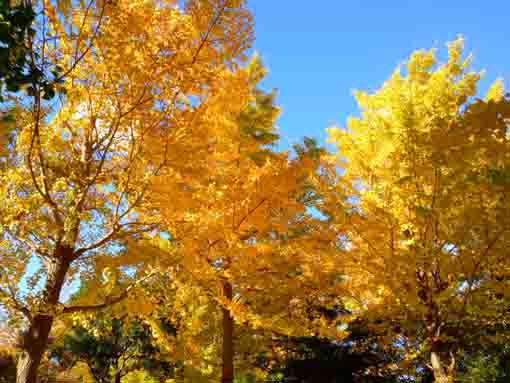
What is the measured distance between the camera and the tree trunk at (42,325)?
12.6ft

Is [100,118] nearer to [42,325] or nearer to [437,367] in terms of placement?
[42,325]

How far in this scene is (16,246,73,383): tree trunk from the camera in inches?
151

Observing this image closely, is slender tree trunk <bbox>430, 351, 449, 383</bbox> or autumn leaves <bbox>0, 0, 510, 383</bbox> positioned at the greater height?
autumn leaves <bbox>0, 0, 510, 383</bbox>

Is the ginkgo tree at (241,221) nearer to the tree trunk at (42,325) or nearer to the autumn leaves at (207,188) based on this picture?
the autumn leaves at (207,188)

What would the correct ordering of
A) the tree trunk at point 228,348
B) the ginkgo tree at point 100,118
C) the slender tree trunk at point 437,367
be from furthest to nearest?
the tree trunk at point 228,348, the slender tree trunk at point 437,367, the ginkgo tree at point 100,118

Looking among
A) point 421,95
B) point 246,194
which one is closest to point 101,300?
point 246,194

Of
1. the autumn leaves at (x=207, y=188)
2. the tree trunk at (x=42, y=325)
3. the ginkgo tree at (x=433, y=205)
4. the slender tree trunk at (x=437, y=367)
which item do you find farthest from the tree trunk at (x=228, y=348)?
the slender tree trunk at (x=437, y=367)

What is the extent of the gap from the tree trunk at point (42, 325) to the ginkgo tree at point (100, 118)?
1 cm

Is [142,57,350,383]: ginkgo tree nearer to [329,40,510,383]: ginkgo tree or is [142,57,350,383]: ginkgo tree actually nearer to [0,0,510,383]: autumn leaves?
[0,0,510,383]: autumn leaves

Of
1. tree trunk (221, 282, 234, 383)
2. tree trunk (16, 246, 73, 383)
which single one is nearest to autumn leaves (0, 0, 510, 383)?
tree trunk (16, 246, 73, 383)

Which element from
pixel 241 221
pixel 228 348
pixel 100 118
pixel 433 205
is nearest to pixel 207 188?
pixel 241 221

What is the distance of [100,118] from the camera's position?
410 cm

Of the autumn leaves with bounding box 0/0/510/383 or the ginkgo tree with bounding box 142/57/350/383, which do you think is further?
the ginkgo tree with bounding box 142/57/350/383

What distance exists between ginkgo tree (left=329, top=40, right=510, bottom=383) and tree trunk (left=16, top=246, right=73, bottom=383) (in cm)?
366
